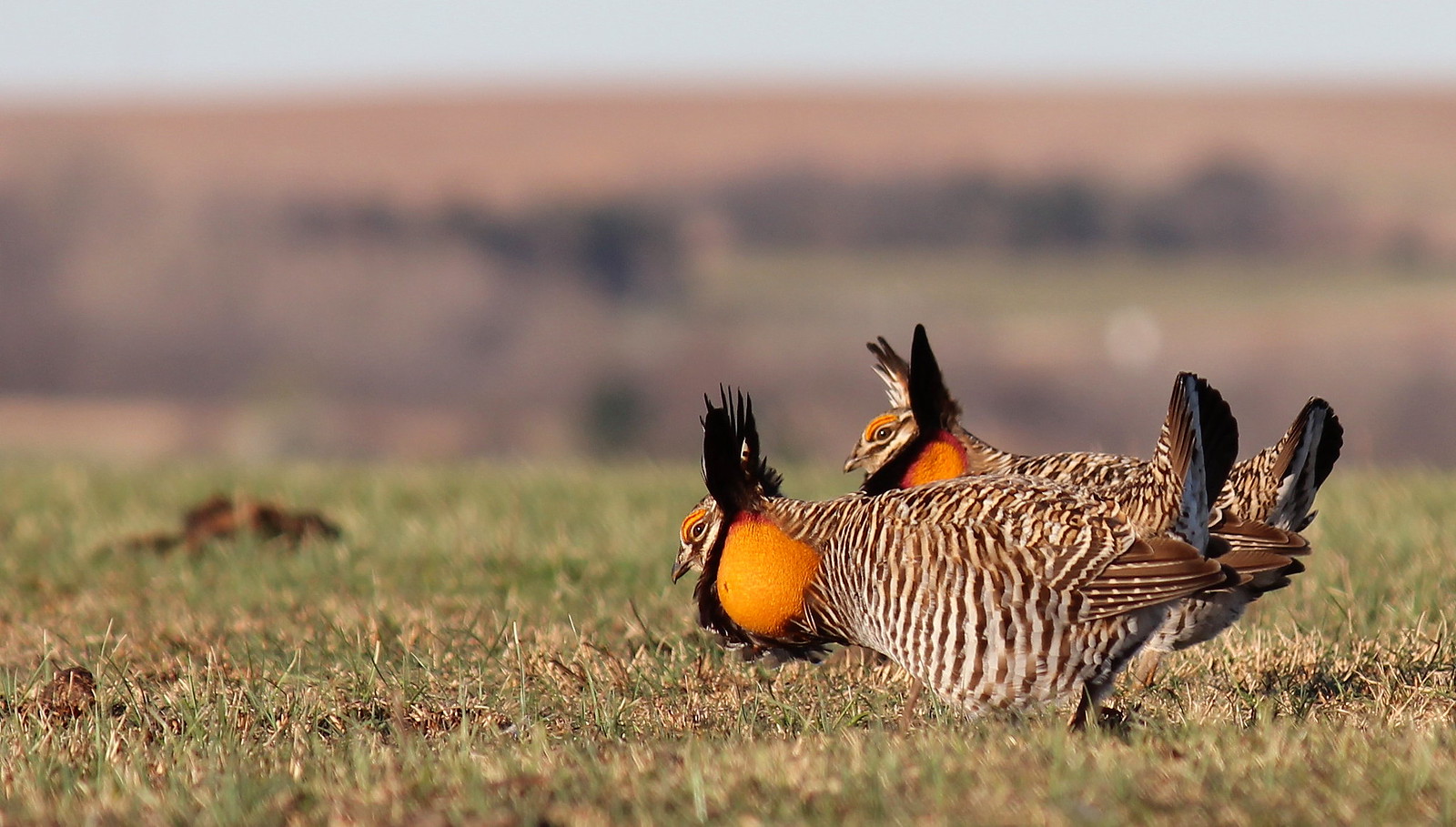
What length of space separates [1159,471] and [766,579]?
1.01m

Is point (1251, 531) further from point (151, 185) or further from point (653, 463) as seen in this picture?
point (151, 185)

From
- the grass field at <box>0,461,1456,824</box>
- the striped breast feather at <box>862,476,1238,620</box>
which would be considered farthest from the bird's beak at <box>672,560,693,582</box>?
the striped breast feather at <box>862,476,1238,620</box>

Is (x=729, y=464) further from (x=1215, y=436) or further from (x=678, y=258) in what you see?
(x=678, y=258)

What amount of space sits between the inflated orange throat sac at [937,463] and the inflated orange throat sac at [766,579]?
108 cm

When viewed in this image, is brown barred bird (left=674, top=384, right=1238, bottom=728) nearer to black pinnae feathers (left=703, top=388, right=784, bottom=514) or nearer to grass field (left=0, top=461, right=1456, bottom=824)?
grass field (left=0, top=461, right=1456, bottom=824)

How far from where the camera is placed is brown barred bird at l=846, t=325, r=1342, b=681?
402cm

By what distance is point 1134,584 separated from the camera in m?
3.75

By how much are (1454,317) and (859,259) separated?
17.1m

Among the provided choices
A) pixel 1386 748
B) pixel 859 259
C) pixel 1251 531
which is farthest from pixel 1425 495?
pixel 859 259

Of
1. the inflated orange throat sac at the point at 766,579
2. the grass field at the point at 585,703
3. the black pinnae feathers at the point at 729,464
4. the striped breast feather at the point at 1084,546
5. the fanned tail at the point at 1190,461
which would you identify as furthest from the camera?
the black pinnae feathers at the point at 729,464

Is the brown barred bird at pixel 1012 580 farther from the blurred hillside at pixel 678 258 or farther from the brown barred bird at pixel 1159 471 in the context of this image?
the blurred hillside at pixel 678 258

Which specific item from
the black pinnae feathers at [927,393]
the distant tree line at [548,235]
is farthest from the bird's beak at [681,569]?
the distant tree line at [548,235]

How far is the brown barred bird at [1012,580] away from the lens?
3.78 meters

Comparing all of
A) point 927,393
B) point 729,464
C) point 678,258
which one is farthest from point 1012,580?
point 678,258
